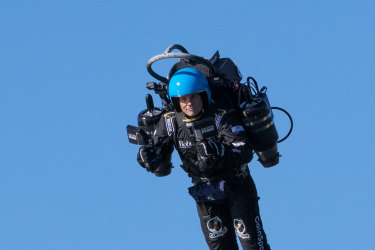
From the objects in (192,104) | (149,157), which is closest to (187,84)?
(192,104)

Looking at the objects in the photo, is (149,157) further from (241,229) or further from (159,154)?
(241,229)

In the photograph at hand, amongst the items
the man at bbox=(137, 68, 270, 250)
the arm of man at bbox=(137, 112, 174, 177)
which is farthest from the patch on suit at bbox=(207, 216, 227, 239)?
the arm of man at bbox=(137, 112, 174, 177)

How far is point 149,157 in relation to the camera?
2034 cm

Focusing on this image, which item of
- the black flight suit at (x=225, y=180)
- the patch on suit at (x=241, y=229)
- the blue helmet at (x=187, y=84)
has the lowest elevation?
the patch on suit at (x=241, y=229)

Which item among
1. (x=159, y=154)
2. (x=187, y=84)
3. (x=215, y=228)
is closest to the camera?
(x=187, y=84)

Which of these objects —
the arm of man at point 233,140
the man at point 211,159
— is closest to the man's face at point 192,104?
the man at point 211,159

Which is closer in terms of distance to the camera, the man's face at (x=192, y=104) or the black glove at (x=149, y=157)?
the black glove at (x=149, y=157)

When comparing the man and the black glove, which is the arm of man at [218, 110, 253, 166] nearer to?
the man

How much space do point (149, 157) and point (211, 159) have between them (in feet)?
3.19

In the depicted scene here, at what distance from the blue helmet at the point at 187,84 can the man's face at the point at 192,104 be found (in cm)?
9

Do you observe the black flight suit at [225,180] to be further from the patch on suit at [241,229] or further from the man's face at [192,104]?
the man's face at [192,104]

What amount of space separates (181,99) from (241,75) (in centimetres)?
159

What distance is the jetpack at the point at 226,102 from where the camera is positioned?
819 inches

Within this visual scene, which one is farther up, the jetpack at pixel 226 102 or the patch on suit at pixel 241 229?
the jetpack at pixel 226 102
